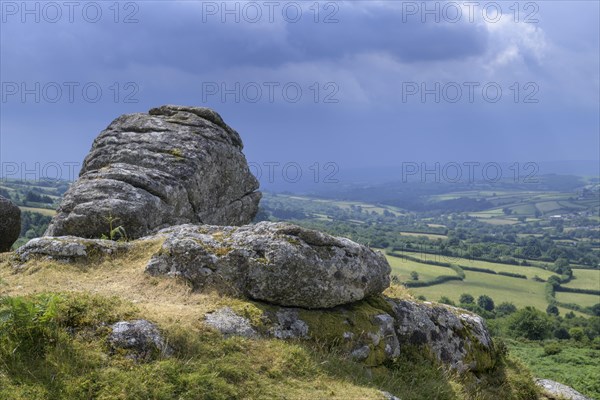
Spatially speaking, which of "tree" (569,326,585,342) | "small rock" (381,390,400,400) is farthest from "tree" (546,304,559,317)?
"small rock" (381,390,400,400)

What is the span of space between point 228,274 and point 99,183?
10154 mm

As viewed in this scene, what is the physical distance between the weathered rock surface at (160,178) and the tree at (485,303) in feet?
313

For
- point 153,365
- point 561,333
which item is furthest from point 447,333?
point 561,333

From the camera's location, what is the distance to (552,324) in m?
94.0

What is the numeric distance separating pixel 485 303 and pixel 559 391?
102 metres

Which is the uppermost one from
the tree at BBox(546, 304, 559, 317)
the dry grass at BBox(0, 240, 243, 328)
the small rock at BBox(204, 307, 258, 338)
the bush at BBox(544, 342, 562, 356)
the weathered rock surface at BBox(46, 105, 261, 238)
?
the weathered rock surface at BBox(46, 105, 261, 238)

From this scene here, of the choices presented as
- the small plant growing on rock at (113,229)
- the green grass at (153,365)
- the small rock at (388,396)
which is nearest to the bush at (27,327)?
the green grass at (153,365)

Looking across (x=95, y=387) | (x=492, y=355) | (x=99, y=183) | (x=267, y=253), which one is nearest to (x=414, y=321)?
(x=492, y=355)

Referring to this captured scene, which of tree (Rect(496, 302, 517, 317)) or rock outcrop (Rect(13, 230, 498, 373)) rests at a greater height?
rock outcrop (Rect(13, 230, 498, 373))

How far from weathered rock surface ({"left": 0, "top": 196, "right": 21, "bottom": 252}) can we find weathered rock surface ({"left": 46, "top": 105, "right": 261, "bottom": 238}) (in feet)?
8.99

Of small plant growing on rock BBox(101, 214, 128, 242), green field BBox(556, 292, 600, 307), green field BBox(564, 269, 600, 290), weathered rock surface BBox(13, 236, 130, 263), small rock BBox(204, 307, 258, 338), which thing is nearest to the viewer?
small rock BBox(204, 307, 258, 338)

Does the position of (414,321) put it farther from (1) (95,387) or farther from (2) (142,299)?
(1) (95,387)

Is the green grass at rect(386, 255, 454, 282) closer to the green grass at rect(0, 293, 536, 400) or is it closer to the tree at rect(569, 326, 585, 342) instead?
the tree at rect(569, 326, 585, 342)

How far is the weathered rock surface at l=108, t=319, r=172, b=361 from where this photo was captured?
30.4 feet
